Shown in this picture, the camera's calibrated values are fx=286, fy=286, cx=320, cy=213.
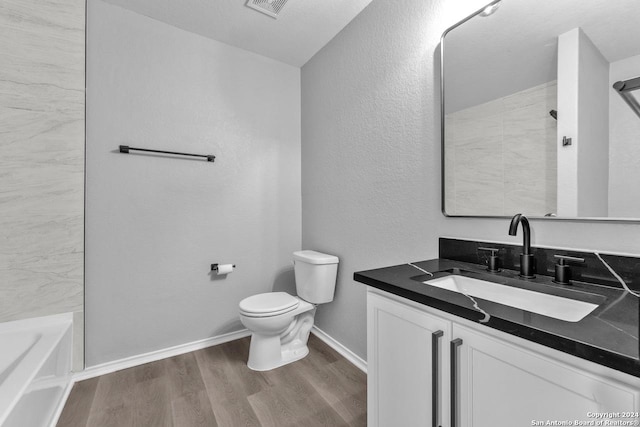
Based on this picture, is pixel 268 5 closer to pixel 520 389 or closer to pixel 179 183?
pixel 179 183

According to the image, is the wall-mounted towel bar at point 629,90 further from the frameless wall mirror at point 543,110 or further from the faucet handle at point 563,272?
the faucet handle at point 563,272

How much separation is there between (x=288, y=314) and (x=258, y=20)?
202 cm

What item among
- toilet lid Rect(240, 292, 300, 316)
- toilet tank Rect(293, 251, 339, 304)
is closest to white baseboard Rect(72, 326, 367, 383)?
toilet tank Rect(293, 251, 339, 304)

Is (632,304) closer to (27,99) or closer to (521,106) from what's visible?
(521,106)

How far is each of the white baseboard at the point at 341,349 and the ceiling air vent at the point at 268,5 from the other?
2.36 m

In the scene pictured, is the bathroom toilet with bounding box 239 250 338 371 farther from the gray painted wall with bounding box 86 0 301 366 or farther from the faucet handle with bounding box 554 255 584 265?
the faucet handle with bounding box 554 255 584 265

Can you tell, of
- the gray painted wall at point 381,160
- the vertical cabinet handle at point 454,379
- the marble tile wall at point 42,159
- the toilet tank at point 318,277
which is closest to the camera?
the vertical cabinet handle at point 454,379

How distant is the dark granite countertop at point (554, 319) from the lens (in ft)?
1.74

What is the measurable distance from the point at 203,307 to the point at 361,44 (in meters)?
2.20

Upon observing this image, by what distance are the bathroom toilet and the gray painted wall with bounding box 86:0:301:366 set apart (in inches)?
17.1

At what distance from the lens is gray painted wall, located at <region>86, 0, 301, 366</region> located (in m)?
1.85

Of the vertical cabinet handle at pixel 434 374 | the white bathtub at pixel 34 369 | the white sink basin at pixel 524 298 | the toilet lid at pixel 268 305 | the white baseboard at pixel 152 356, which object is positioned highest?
the white sink basin at pixel 524 298

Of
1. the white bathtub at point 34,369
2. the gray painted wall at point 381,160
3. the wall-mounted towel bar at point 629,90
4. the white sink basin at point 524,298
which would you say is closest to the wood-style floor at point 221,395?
the white bathtub at point 34,369

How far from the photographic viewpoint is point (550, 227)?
3.50ft
